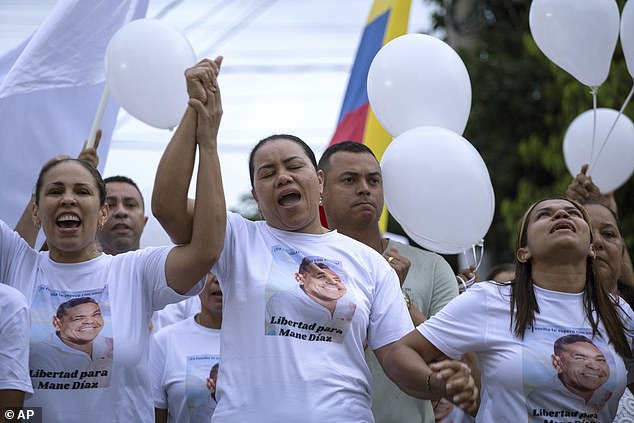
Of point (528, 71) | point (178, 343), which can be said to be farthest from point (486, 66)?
point (178, 343)

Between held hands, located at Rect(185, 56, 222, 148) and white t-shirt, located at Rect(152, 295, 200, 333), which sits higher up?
held hands, located at Rect(185, 56, 222, 148)

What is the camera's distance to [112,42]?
520cm

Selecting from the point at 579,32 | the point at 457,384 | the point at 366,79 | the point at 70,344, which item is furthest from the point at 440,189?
the point at 366,79

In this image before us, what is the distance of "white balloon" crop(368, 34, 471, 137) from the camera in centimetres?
482

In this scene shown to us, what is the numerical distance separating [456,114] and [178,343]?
180 cm

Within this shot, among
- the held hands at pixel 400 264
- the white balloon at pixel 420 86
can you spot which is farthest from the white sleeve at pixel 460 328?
the white balloon at pixel 420 86

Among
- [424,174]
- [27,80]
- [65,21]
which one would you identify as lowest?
[424,174]

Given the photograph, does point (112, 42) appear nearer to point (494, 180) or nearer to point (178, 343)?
point (178, 343)

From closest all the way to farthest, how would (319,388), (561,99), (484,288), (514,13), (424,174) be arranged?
1. (319,388)
2. (484,288)
3. (424,174)
4. (561,99)
5. (514,13)

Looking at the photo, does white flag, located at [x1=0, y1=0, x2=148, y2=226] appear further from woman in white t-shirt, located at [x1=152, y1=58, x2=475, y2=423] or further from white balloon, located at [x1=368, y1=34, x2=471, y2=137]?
woman in white t-shirt, located at [x1=152, y1=58, x2=475, y2=423]

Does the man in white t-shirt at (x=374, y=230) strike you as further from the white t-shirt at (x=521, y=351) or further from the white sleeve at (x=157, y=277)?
the white sleeve at (x=157, y=277)

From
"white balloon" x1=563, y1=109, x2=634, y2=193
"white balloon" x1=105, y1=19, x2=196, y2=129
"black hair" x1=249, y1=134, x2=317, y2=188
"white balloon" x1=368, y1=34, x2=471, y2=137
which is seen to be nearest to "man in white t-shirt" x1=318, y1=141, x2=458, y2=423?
"white balloon" x1=368, y1=34, x2=471, y2=137

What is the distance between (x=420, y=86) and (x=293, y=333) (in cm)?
195

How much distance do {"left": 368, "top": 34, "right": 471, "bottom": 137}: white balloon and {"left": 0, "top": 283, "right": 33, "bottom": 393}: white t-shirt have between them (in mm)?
2209
